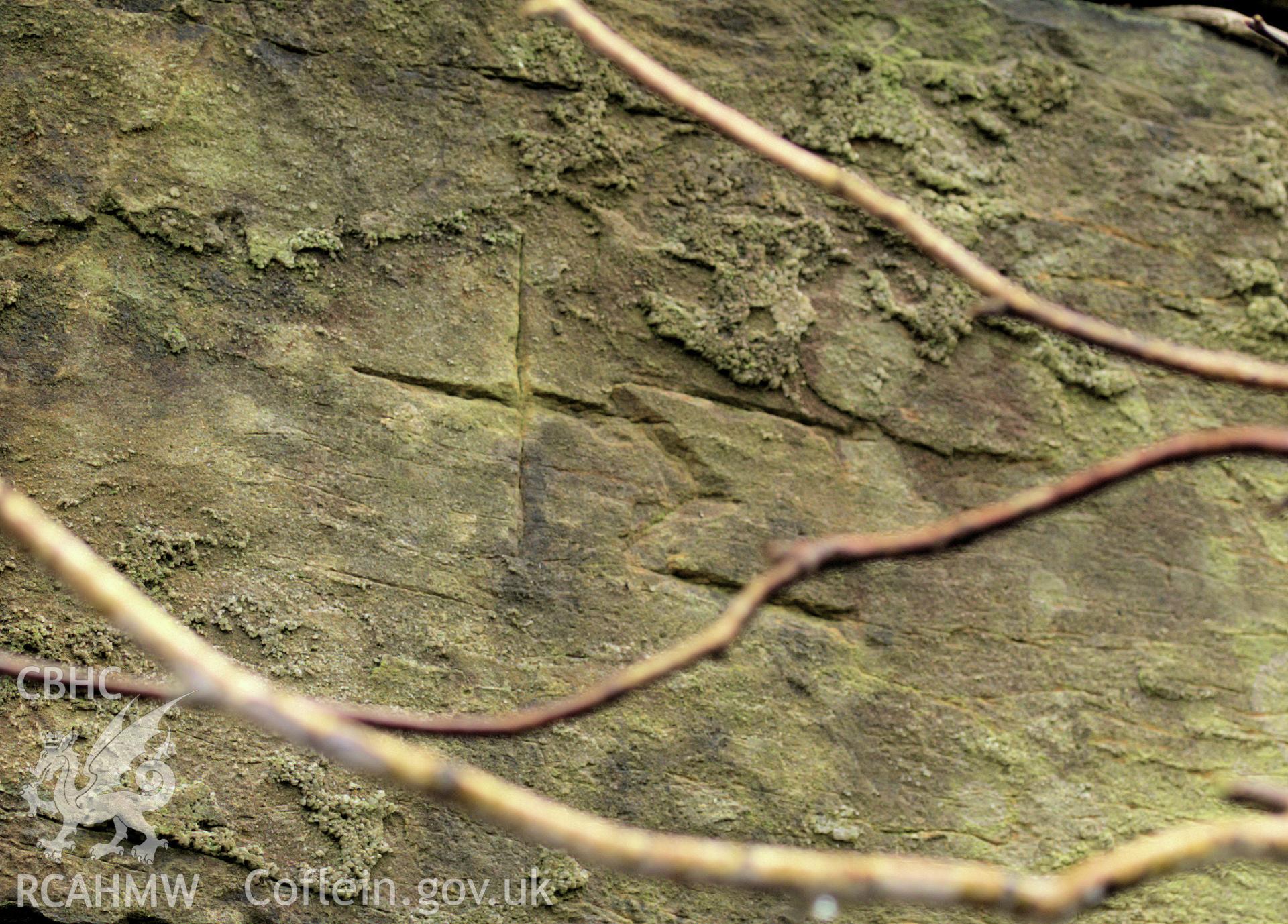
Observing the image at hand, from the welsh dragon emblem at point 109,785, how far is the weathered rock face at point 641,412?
20 mm

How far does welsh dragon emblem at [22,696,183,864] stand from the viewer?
1224mm

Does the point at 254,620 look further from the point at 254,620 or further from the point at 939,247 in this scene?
the point at 939,247

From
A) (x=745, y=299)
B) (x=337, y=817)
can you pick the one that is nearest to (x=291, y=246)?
(x=745, y=299)

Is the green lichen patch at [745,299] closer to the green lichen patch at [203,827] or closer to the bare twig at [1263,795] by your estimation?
the green lichen patch at [203,827]

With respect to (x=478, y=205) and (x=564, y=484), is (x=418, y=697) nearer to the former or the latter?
(x=564, y=484)

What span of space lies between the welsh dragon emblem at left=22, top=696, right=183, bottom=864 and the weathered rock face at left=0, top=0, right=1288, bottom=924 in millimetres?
20

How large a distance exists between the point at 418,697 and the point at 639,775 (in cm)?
29

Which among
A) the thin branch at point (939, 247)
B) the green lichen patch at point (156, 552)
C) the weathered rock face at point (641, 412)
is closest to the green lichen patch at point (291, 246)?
the weathered rock face at point (641, 412)

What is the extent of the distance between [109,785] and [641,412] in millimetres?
774

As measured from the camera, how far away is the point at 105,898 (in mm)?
1228

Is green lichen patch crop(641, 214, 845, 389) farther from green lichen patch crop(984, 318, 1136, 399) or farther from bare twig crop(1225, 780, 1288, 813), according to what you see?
bare twig crop(1225, 780, 1288, 813)

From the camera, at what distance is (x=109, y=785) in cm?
124

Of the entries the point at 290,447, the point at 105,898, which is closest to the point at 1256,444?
the point at 290,447

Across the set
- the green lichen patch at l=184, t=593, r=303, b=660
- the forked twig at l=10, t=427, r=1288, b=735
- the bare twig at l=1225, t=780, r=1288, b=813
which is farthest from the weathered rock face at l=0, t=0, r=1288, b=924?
the bare twig at l=1225, t=780, r=1288, b=813
